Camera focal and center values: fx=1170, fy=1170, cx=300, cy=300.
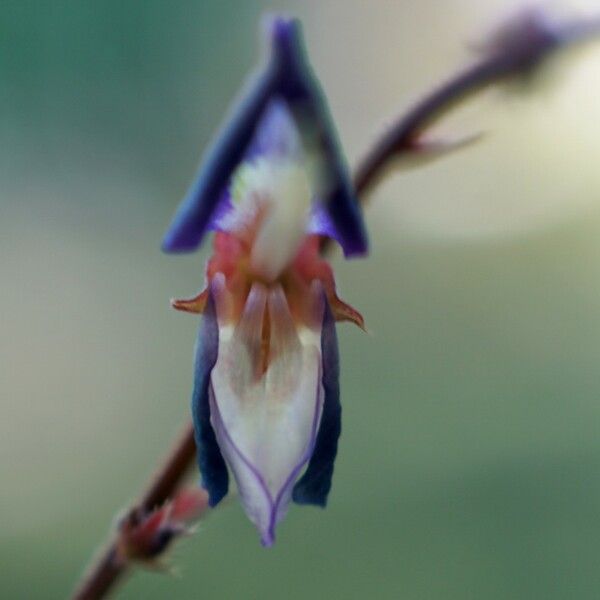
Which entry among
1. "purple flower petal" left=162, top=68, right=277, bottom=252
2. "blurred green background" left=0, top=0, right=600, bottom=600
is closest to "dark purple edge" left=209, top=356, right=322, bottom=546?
"purple flower petal" left=162, top=68, right=277, bottom=252

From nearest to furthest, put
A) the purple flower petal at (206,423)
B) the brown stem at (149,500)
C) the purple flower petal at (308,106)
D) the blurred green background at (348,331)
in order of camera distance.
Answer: the purple flower petal at (308,106)
the purple flower petal at (206,423)
the brown stem at (149,500)
the blurred green background at (348,331)

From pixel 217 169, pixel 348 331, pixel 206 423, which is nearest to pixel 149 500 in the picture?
pixel 206 423

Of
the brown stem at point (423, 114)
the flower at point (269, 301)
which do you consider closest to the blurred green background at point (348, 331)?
the brown stem at point (423, 114)

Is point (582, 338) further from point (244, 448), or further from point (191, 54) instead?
point (244, 448)

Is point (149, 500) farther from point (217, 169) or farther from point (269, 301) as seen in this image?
point (217, 169)

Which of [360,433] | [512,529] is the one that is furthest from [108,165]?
[512,529]

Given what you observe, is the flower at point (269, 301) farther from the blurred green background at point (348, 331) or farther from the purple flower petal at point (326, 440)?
the blurred green background at point (348, 331)
